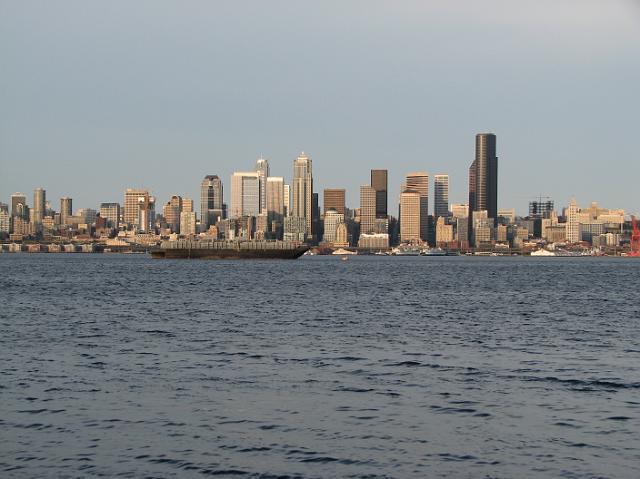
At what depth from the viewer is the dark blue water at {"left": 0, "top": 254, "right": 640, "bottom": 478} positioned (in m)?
21.9

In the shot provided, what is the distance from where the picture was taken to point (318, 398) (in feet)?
96.9

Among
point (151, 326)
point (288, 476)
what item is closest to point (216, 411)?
point (288, 476)

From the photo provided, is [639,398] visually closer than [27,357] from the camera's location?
Yes

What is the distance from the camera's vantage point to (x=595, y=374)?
34906mm

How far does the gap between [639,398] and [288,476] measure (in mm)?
14483

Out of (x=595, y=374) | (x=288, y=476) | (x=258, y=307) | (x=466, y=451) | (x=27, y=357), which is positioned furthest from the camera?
(x=258, y=307)

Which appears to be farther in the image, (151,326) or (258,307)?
(258,307)

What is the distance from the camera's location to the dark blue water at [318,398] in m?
21.9

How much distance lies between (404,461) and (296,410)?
6322 millimetres

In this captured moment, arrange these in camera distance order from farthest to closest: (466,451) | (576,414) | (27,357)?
(27,357) → (576,414) → (466,451)

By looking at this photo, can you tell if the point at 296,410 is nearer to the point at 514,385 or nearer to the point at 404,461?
the point at 404,461

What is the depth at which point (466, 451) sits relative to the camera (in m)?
22.8

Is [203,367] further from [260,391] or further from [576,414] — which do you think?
[576,414]

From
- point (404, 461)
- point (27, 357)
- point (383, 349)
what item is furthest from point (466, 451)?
point (27, 357)
